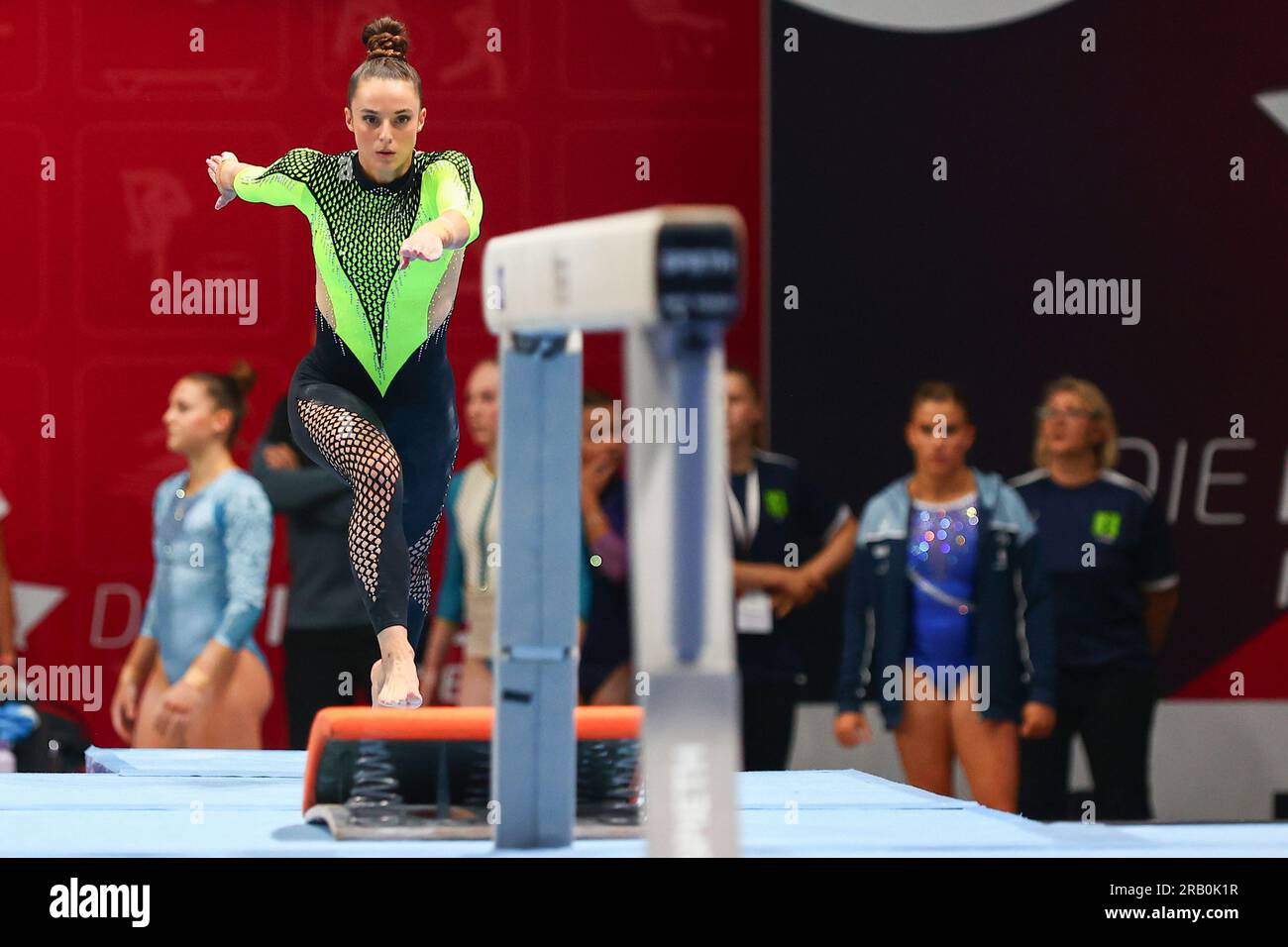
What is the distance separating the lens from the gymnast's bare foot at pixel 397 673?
3.53 m

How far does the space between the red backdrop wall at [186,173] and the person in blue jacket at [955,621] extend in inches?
51.4

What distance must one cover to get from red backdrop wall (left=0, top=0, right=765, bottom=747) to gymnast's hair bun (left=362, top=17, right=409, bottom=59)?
2772mm

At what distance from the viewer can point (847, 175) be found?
263 inches

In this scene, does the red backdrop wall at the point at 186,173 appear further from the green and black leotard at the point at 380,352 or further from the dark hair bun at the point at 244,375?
the green and black leotard at the point at 380,352

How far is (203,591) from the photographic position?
5.72m

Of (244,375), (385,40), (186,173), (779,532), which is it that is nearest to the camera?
(385,40)

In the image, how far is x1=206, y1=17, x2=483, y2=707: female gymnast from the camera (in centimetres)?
363

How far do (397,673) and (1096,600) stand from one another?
2.89 meters

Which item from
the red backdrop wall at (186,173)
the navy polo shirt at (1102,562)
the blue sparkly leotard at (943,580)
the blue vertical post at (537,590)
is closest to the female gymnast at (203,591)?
the red backdrop wall at (186,173)

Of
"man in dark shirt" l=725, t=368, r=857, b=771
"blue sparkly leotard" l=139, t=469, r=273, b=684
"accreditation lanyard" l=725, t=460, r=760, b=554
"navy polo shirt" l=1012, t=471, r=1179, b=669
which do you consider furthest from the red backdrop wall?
"navy polo shirt" l=1012, t=471, r=1179, b=669

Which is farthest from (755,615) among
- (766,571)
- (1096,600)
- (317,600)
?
(317,600)

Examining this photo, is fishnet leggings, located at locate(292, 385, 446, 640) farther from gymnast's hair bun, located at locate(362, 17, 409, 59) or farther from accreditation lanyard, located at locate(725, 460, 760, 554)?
accreditation lanyard, located at locate(725, 460, 760, 554)

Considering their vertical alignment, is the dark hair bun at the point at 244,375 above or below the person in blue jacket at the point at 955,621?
above

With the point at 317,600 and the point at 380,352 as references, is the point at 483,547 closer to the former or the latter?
the point at 317,600
